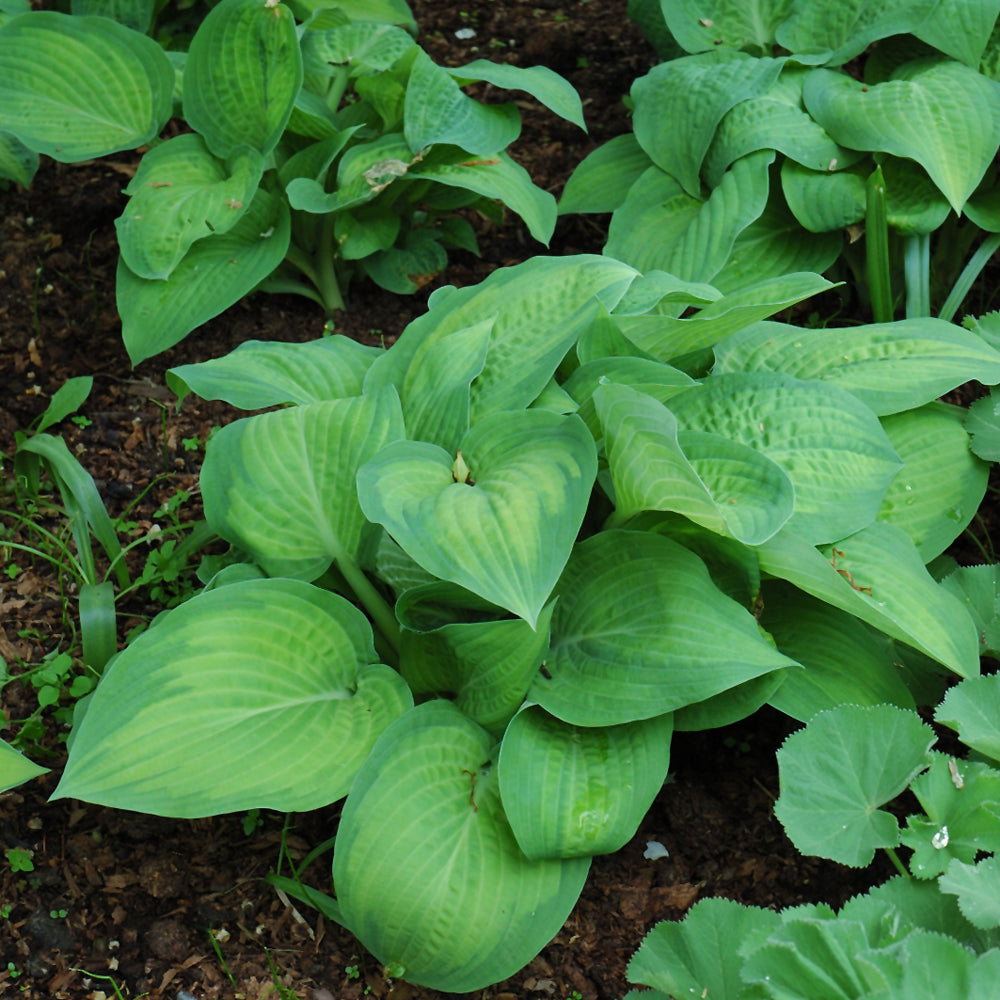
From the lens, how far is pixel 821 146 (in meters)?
2.24

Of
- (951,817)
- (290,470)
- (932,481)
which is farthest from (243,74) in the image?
(951,817)

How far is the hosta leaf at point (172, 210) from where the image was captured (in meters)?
2.19

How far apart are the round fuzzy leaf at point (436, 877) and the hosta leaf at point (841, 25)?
1.67 meters

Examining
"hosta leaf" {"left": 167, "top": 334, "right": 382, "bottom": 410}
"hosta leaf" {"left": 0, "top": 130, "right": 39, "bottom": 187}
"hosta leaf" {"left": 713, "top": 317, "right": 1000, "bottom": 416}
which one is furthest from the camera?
"hosta leaf" {"left": 0, "top": 130, "right": 39, "bottom": 187}

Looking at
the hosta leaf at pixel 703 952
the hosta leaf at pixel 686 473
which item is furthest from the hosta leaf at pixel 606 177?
the hosta leaf at pixel 703 952

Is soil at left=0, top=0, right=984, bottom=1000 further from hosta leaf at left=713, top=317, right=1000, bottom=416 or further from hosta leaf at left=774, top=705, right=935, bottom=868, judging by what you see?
hosta leaf at left=713, top=317, right=1000, bottom=416

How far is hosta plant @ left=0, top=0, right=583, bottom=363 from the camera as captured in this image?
221 cm

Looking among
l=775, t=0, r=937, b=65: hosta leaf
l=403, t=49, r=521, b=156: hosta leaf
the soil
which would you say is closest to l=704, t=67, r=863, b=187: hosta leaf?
l=775, t=0, r=937, b=65: hosta leaf

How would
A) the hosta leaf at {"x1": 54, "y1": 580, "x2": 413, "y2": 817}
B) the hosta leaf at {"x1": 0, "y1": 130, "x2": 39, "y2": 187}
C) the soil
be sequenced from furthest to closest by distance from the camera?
1. the hosta leaf at {"x1": 0, "y1": 130, "x2": 39, "y2": 187}
2. the soil
3. the hosta leaf at {"x1": 54, "y1": 580, "x2": 413, "y2": 817}

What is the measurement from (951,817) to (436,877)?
24.7 inches

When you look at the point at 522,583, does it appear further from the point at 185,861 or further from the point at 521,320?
the point at 185,861

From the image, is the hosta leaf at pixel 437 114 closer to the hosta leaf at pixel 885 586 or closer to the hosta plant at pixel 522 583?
the hosta plant at pixel 522 583

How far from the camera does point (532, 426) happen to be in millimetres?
1586

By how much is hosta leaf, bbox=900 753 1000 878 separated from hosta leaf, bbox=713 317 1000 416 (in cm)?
66
